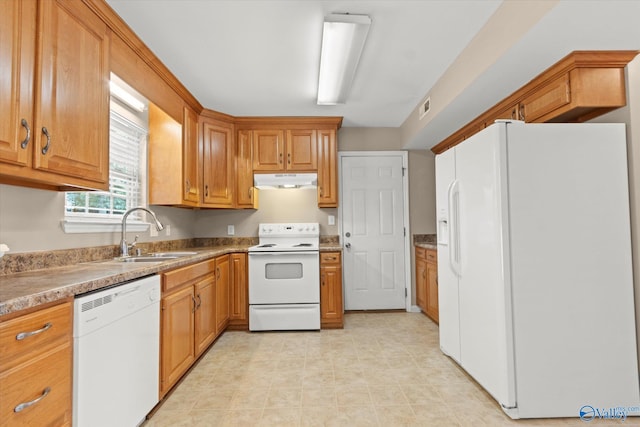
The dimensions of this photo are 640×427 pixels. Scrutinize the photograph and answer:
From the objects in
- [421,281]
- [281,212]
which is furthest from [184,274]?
[421,281]

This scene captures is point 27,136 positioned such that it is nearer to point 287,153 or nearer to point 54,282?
point 54,282

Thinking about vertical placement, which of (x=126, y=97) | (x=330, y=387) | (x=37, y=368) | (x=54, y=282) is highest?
(x=126, y=97)

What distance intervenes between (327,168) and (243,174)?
998 mm

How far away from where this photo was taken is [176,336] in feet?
7.00

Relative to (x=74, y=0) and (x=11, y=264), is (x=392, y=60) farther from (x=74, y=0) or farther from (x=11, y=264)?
(x=11, y=264)

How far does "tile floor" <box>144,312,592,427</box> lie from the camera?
1.83m

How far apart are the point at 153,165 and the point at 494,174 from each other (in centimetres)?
279

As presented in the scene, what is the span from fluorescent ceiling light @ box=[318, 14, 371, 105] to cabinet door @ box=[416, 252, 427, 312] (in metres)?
2.12

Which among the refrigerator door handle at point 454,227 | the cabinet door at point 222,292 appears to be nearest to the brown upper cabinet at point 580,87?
the refrigerator door handle at point 454,227

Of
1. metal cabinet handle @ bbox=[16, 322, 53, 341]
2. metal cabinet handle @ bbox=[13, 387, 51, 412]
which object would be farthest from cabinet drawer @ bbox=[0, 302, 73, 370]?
metal cabinet handle @ bbox=[13, 387, 51, 412]

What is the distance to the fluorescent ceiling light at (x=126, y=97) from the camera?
7.64 ft

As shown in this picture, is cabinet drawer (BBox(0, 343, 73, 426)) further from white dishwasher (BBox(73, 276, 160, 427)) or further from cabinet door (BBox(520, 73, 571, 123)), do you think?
cabinet door (BBox(520, 73, 571, 123))

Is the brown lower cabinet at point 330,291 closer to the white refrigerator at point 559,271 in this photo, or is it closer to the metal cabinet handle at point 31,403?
the white refrigerator at point 559,271

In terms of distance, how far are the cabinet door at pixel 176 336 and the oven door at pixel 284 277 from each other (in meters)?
0.96
